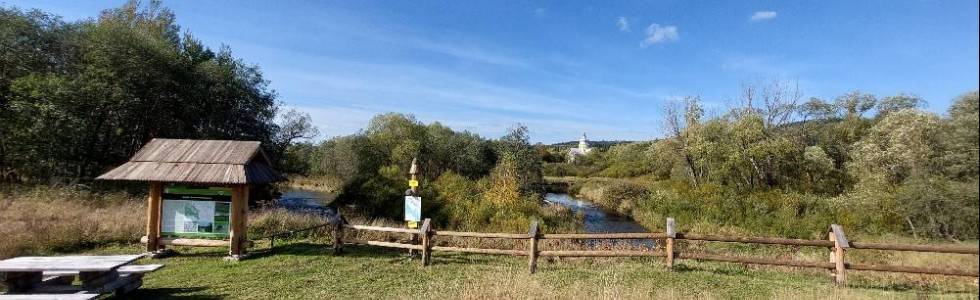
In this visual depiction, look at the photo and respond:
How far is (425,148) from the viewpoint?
1601 inches

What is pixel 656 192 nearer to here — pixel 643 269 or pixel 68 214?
pixel 643 269

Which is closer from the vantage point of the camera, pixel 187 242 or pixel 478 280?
pixel 478 280

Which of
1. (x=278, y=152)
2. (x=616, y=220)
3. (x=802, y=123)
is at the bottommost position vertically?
(x=616, y=220)

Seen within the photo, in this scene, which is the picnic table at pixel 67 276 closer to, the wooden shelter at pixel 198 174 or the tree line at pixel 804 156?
the wooden shelter at pixel 198 174

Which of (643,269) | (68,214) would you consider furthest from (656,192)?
(68,214)

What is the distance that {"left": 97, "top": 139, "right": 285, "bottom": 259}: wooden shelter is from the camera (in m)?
10.2

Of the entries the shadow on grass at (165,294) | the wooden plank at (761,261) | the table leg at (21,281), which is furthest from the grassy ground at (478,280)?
the table leg at (21,281)

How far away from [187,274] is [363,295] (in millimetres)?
3962

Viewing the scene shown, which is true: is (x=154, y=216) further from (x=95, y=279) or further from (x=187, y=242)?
(x=95, y=279)

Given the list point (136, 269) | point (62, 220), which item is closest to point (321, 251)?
point (136, 269)

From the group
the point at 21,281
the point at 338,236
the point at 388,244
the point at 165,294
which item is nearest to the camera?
the point at 21,281

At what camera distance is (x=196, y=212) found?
10820 millimetres

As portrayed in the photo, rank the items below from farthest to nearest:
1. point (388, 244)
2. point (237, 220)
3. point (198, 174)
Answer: point (388, 244)
point (237, 220)
point (198, 174)

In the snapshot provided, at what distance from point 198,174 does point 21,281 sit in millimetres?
3876
